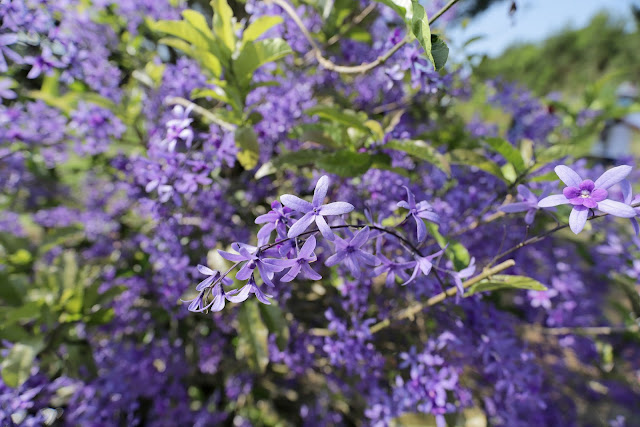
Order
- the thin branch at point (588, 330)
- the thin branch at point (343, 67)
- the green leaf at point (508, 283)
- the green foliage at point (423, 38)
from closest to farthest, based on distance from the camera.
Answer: the green foliage at point (423, 38) < the green leaf at point (508, 283) < the thin branch at point (343, 67) < the thin branch at point (588, 330)

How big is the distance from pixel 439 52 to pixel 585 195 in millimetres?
378

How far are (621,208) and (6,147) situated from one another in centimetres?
217

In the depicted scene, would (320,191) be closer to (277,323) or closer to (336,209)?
(336,209)

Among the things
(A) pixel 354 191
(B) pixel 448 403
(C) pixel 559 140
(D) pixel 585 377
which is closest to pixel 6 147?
(A) pixel 354 191

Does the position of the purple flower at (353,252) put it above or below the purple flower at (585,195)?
below

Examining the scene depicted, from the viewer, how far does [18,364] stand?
1.20 metres

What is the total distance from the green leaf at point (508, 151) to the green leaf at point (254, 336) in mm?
825

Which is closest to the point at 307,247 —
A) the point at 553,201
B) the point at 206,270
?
the point at 206,270

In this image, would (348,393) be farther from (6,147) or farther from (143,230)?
(6,147)

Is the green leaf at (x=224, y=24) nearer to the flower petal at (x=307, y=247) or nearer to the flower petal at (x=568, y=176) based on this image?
the flower petal at (x=307, y=247)

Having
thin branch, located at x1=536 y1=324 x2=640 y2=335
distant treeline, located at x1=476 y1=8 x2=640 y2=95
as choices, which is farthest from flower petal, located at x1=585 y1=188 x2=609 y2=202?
distant treeline, located at x1=476 y1=8 x2=640 y2=95

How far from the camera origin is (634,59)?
26.7 metres

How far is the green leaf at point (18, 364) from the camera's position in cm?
116

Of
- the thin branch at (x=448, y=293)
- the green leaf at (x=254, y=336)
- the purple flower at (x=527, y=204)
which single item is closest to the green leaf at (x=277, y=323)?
the green leaf at (x=254, y=336)
